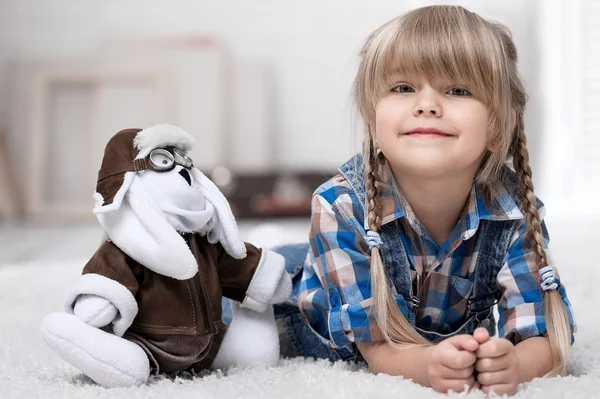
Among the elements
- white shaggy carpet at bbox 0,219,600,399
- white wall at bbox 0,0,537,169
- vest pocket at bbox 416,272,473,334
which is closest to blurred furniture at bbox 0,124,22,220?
white wall at bbox 0,0,537,169

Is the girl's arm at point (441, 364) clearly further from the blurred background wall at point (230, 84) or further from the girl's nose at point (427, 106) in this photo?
the blurred background wall at point (230, 84)

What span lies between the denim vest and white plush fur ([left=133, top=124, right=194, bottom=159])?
0.21 meters

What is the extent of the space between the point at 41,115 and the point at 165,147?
2.73m

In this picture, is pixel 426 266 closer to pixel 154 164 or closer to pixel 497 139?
pixel 497 139

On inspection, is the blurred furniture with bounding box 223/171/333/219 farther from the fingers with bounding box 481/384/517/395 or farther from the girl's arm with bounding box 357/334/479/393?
the fingers with bounding box 481/384/517/395

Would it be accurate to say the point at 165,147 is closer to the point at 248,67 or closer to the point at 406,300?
the point at 406,300

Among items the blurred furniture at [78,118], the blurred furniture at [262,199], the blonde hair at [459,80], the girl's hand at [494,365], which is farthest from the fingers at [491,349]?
the blurred furniture at [78,118]

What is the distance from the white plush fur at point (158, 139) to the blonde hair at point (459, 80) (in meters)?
0.22

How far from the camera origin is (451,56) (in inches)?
31.7

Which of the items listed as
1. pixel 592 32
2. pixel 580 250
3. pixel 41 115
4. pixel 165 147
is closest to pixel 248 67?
pixel 41 115

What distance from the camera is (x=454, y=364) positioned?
2.26ft

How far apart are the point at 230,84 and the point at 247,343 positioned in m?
2.63

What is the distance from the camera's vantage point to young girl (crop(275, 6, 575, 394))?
0.81 metres

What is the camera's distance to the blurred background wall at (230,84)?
10.4 ft
